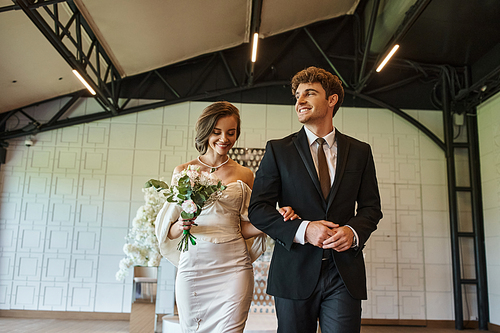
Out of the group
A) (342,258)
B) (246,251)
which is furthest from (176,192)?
(342,258)

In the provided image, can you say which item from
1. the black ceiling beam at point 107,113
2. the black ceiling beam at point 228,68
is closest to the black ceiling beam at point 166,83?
the black ceiling beam at point 107,113

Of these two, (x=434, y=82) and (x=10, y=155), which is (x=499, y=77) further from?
(x=10, y=155)

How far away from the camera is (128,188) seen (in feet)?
25.3

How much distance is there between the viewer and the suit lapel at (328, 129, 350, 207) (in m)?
2.20

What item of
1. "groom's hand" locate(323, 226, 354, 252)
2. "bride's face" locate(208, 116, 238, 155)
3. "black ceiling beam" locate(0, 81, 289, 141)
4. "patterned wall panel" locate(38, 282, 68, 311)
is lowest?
"patterned wall panel" locate(38, 282, 68, 311)

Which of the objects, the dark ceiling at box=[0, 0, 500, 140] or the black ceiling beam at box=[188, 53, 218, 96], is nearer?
the dark ceiling at box=[0, 0, 500, 140]

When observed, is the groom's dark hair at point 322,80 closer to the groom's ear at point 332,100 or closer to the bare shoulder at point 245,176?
the groom's ear at point 332,100

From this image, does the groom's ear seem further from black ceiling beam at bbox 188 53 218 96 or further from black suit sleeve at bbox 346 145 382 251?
black ceiling beam at bbox 188 53 218 96

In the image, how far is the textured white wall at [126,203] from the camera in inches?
293

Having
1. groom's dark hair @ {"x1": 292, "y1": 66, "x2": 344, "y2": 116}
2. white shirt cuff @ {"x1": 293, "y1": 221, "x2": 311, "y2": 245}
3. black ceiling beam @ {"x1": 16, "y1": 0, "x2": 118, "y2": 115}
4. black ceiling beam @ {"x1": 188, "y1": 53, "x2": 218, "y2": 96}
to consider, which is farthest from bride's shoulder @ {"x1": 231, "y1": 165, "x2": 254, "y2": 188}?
black ceiling beam @ {"x1": 188, "y1": 53, "x2": 218, "y2": 96}

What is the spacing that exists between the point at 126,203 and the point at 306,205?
6.02 meters

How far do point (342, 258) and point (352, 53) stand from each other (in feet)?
22.2

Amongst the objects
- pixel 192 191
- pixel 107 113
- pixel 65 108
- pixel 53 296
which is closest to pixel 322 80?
pixel 192 191

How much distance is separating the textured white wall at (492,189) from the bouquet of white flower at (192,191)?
6069 millimetres
